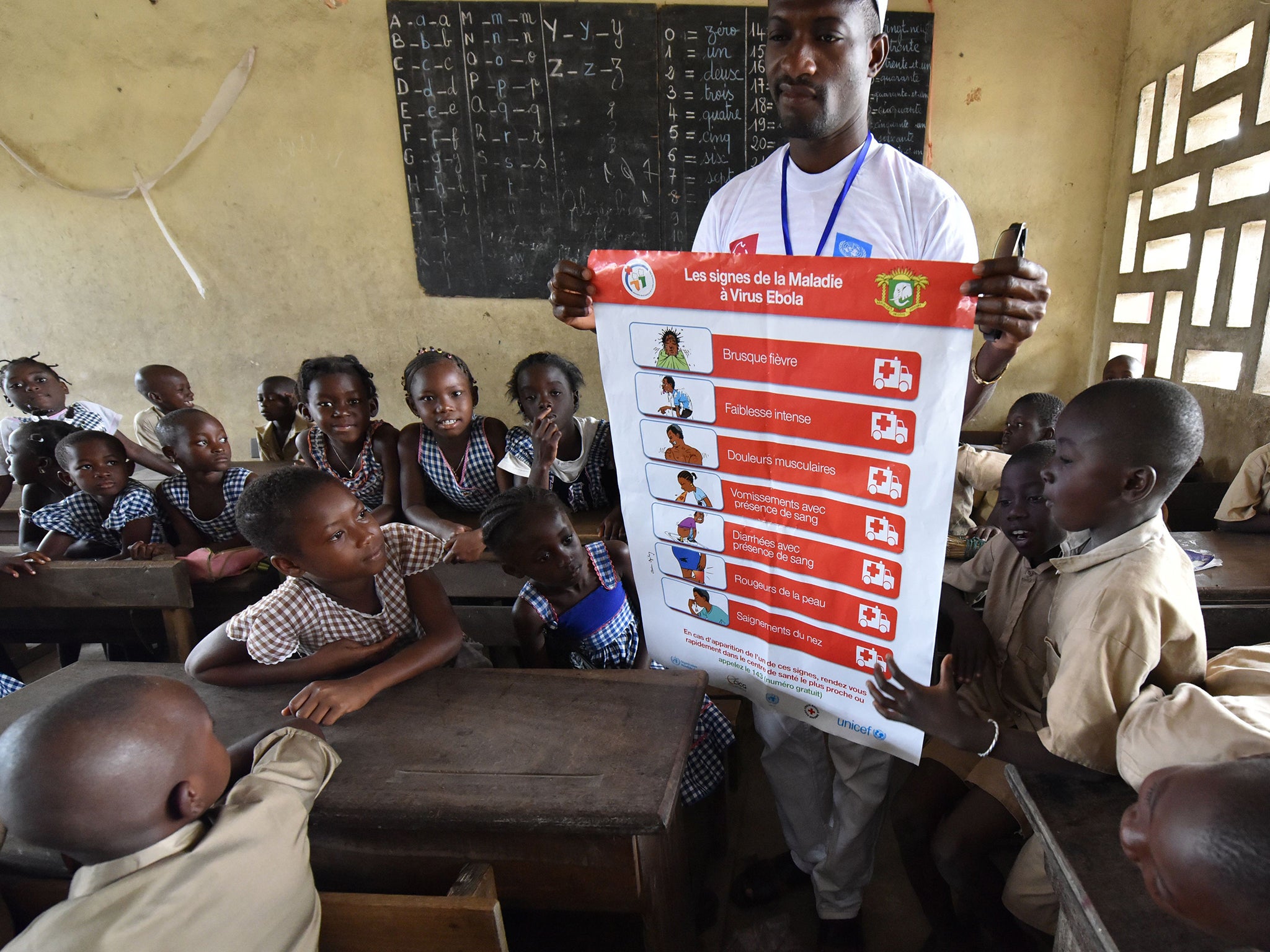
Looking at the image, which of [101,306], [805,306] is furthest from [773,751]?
[101,306]

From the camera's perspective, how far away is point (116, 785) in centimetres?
85

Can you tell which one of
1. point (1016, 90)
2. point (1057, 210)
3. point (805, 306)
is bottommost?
point (805, 306)

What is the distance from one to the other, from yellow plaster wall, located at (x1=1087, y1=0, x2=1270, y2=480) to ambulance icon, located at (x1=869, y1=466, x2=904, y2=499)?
2.80 meters

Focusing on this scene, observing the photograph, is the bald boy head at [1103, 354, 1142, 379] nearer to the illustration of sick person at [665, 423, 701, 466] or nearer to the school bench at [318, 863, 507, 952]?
the illustration of sick person at [665, 423, 701, 466]

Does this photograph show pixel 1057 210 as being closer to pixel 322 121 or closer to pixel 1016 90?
pixel 1016 90

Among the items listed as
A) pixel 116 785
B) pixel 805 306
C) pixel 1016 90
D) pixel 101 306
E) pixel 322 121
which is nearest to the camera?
pixel 116 785

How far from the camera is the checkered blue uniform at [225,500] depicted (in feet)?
8.60

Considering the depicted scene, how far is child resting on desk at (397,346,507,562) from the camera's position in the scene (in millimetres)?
2510

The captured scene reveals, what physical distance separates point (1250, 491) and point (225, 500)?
3748 mm

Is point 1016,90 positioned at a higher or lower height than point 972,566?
higher

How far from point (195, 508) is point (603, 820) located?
244cm

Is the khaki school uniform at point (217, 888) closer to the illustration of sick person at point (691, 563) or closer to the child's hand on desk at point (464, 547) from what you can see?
the illustration of sick person at point (691, 563)

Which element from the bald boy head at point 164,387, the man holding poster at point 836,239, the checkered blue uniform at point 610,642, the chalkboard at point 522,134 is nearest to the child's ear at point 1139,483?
the man holding poster at point 836,239

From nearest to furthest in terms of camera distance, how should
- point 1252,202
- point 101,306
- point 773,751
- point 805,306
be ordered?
point 805,306 → point 773,751 → point 1252,202 → point 101,306
